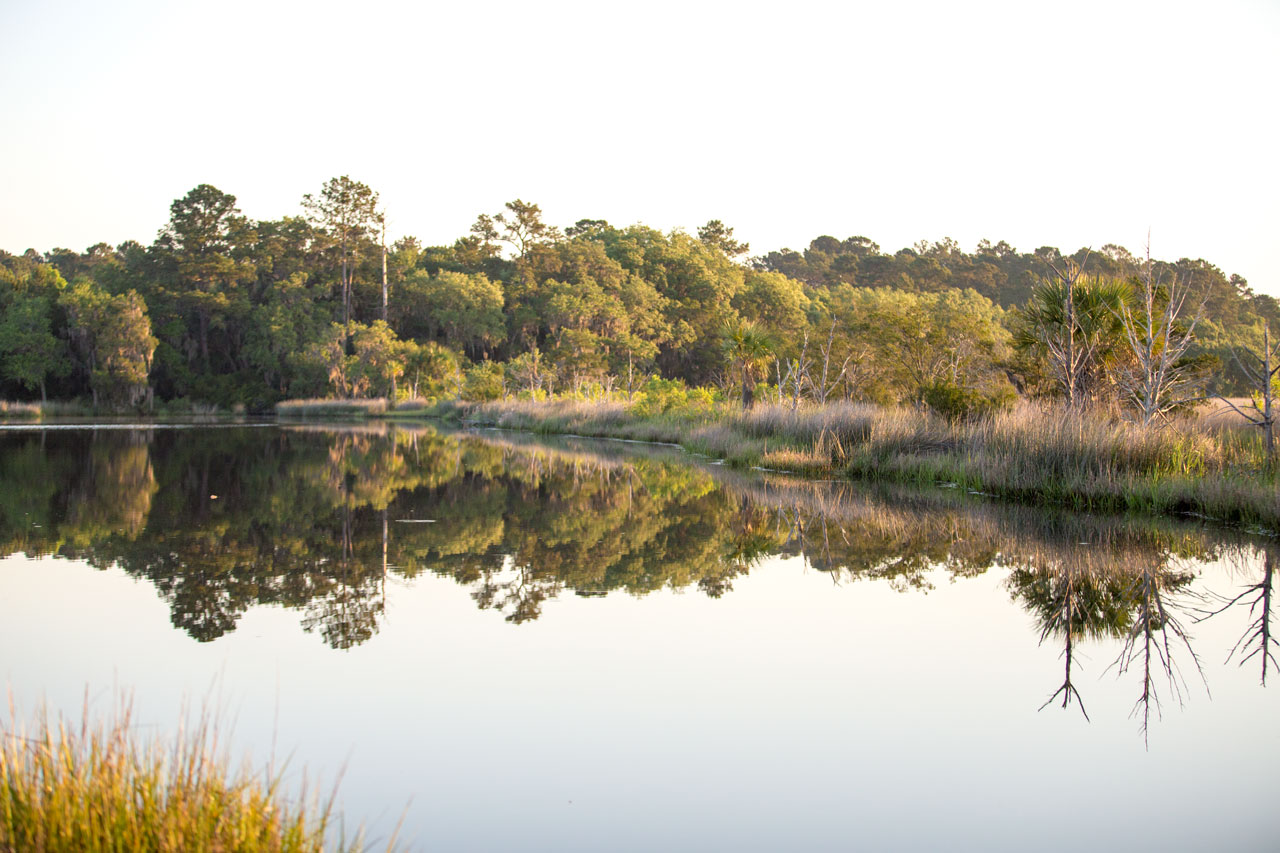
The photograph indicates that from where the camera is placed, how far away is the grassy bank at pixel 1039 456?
11.4 metres

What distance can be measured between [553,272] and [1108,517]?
6235 centimetres

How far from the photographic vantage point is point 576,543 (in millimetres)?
10445

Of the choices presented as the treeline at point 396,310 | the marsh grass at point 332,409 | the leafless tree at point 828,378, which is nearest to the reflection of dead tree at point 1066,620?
the leafless tree at point 828,378

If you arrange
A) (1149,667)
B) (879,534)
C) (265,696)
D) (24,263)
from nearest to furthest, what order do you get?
1. (265,696)
2. (1149,667)
3. (879,534)
4. (24,263)

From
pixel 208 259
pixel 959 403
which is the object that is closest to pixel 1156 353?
pixel 959 403

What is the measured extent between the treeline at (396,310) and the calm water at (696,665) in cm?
3712

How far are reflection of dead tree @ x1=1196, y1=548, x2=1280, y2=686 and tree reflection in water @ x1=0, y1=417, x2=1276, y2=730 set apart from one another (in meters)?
0.02

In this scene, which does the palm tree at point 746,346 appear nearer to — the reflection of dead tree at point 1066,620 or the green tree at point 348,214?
the reflection of dead tree at point 1066,620

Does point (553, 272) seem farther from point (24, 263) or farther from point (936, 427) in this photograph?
point (936, 427)

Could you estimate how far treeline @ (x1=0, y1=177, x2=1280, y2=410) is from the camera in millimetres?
57531

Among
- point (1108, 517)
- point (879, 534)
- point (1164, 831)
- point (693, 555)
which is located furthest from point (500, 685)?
point (1108, 517)

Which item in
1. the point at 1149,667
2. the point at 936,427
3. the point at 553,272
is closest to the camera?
the point at 1149,667

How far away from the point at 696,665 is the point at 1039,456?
9236mm

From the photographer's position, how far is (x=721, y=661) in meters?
6.04
